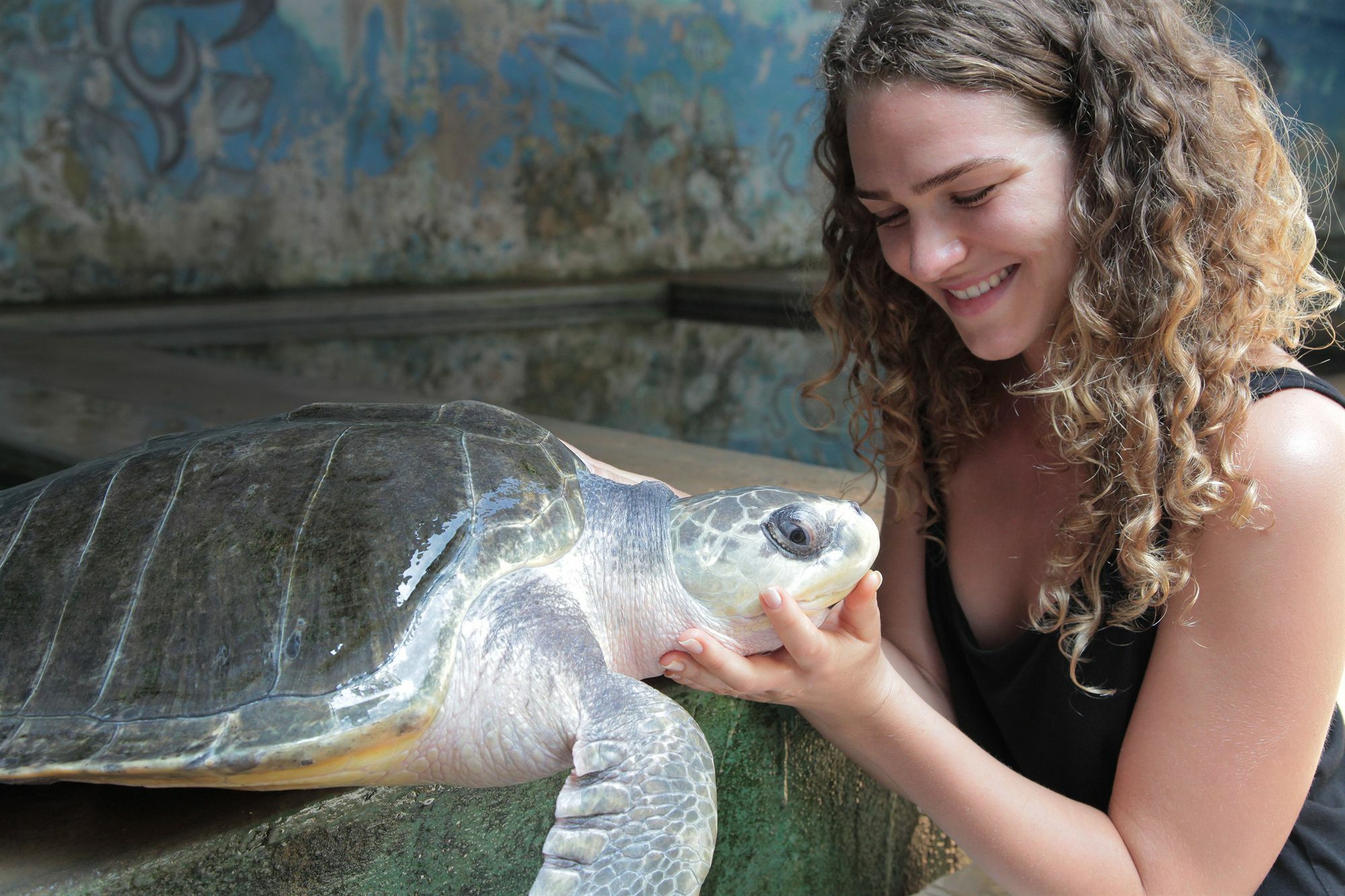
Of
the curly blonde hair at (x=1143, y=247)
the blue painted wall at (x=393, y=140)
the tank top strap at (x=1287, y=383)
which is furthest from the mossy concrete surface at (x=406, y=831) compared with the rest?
the blue painted wall at (x=393, y=140)

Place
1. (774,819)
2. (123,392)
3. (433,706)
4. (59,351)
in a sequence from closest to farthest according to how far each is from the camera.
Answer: (433,706)
(774,819)
(123,392)
(59,351)

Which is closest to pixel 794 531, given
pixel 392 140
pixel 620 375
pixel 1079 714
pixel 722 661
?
pixel 722 661

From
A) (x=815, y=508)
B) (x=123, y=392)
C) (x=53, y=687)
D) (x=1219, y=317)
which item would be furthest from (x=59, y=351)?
(x=1219, y=317)

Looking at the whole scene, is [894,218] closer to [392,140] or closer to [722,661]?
[722,661]

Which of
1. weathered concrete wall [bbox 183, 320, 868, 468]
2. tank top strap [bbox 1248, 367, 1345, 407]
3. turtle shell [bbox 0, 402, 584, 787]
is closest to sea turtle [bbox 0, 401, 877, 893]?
turtle shell [bbox 0, 402, 584, 787]

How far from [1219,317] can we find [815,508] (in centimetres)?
42

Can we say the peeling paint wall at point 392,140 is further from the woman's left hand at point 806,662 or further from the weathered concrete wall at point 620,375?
the woman's left hand at point 806,662

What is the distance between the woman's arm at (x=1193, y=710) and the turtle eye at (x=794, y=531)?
71 mm

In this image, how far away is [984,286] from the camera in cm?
102

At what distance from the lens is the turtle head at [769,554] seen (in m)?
0.93

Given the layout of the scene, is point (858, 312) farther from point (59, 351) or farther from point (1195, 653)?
point (59, 351)

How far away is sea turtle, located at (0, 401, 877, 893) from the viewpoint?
799 millimetres

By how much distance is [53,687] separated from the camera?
33.4 inches

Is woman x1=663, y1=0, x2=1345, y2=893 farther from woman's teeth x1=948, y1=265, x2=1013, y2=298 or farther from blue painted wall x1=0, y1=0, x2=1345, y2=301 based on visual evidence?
blue painted wall x1=0, y1=0, x2=1345, y2=301
